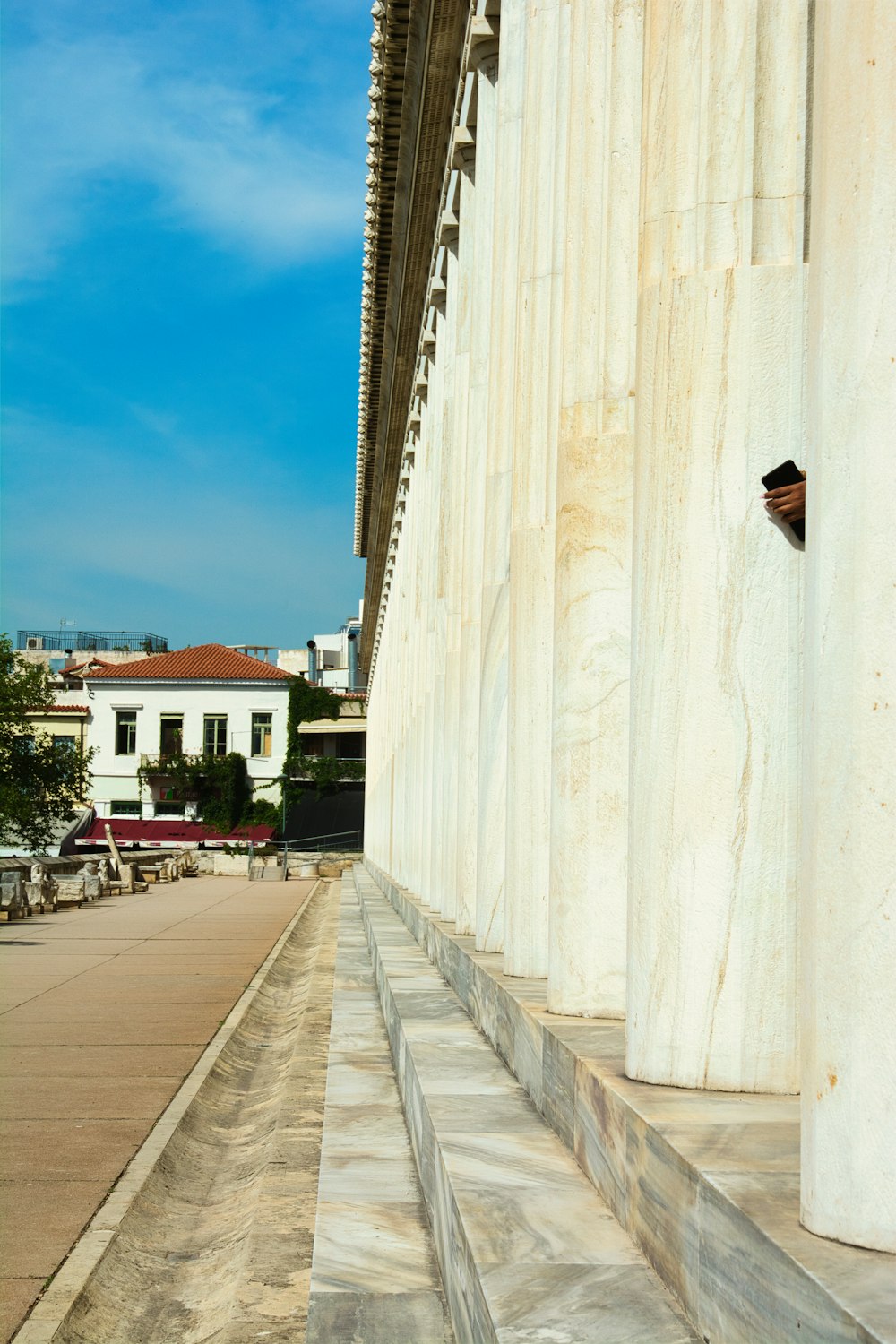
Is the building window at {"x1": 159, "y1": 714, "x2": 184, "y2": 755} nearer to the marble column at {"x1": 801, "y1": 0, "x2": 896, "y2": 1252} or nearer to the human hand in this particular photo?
the human hand

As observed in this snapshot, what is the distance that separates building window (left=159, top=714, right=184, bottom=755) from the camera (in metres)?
72.2

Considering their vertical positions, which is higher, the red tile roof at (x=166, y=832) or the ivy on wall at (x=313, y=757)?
the ivy on wall at (x=313, y=757)

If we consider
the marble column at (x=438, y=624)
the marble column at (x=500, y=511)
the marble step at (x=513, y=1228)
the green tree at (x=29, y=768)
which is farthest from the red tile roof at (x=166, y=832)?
the marble step at (x=513, y=1228)

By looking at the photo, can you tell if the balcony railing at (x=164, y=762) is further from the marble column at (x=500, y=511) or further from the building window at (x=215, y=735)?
the marble column at (x=500, y=511)

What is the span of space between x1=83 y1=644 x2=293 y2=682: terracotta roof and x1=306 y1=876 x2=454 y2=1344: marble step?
6609 centimetres

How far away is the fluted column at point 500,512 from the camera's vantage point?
321 inches

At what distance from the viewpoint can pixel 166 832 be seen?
68.2 meters

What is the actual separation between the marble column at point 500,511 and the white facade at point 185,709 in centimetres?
6366

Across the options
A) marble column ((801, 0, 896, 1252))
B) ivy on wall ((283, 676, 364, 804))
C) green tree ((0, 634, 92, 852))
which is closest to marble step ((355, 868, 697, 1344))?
marble column ((801, 0, 896, 1252))

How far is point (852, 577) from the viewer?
2.37m

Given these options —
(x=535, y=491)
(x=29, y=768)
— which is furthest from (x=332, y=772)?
(x=535, y=491)

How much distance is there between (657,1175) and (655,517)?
166cm

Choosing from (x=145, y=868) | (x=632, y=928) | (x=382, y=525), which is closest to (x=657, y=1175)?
(x=632, y=928)

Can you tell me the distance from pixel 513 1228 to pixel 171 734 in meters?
70.8
